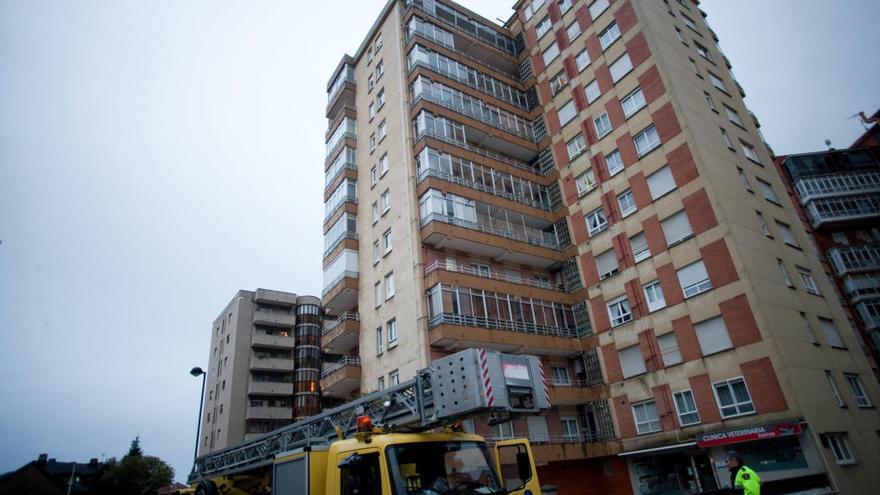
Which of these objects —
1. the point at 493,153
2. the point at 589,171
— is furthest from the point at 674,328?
the point at 493,153

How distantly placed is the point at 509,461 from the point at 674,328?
1748 centimetres

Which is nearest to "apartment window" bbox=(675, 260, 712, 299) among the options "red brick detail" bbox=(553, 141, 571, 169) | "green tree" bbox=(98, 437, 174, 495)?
"red brick detail" bbox=(553, 141, 571, 169)

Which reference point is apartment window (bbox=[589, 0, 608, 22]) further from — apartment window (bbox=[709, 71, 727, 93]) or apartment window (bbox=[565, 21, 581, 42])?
apartment window (bbox=[709, 71, 727, 93])

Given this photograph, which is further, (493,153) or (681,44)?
(493,153)

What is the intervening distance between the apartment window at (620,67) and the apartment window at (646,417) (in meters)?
18.7

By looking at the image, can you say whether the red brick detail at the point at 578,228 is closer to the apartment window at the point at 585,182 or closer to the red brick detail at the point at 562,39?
the apartment window at the point at 585,182

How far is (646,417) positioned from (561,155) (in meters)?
16.9

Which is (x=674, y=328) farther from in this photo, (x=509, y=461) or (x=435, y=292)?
(x=509, y=461)

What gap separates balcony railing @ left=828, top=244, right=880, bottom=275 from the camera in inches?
1570

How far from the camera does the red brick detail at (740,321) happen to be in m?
20.9

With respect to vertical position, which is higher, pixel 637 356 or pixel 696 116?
pixel 696 116

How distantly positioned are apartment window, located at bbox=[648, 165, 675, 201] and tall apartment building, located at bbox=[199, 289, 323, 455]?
4338 centimetres

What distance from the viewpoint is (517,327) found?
2597 centimetres

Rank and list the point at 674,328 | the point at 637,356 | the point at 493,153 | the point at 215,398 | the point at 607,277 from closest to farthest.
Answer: the point at 674,328
the point at 637,356
the point at 607,277
the point at 493,153
the point at 215,398
